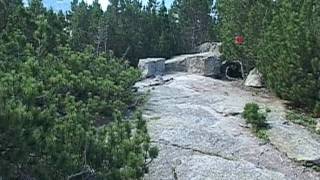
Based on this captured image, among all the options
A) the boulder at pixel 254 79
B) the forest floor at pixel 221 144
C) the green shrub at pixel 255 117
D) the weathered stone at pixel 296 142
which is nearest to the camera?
the forest floor at pixel 221 144

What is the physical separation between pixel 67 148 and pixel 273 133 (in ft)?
12.3

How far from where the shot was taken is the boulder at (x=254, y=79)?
1304 centimetres

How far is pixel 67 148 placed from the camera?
17.5ft

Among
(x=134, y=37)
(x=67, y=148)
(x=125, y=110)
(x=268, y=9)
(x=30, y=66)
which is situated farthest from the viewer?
(x=134, y=37)

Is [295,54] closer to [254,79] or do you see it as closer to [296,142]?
[296,142]

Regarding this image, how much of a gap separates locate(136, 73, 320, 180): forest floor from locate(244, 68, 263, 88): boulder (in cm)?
223

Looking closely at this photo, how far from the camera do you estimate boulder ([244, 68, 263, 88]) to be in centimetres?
1304

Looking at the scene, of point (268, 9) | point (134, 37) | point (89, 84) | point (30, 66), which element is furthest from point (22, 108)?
point (134, 37)

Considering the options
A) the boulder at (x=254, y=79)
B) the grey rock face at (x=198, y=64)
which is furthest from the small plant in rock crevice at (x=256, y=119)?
the grey rock face at (x=198, y=64)

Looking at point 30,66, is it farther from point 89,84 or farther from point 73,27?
point 73,27

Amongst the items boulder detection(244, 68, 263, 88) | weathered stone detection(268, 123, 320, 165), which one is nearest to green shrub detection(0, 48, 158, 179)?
weathered stone detection(268, 123, 320, 165)

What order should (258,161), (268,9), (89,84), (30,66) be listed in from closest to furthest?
(30,66), (258,161), (89,84), (268,9)

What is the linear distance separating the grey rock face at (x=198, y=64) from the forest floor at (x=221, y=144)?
15.1ft

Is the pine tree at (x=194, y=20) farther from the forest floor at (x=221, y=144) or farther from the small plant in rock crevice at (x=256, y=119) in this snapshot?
the small plant in rock crevice at (x=256, y=119)
